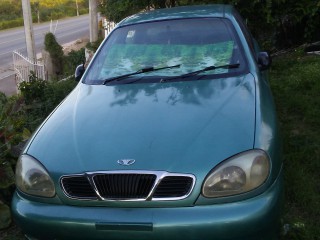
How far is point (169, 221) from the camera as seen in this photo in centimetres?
241

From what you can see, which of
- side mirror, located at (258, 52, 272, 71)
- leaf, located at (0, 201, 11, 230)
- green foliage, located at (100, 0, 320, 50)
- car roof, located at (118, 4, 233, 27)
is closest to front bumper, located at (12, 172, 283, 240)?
leaf, located at (0, 201, 11, 230)

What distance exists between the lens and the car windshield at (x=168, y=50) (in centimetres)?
372

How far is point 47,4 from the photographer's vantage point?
65.9 m

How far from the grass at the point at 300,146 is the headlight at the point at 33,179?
73 cm

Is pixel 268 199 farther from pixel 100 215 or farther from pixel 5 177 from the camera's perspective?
pixel 5 177

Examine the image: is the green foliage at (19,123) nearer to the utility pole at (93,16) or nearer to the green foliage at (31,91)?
the green foliage at (31,91)

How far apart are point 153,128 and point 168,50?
1343 mm

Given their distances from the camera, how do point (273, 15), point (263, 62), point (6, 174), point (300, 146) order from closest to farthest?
point (6, 174)
point (263, 62)
point (300, 146)
point (273, 15)

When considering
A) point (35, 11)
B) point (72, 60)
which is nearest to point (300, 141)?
point (72, 60)

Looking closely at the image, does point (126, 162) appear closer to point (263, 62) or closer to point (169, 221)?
point (169, 221)

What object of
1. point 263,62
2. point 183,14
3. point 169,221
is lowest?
point 169,221

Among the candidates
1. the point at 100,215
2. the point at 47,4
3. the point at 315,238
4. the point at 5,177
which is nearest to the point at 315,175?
the point at 315,238

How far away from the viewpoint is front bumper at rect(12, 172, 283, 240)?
2400 millimetres

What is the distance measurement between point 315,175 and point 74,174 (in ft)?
7.07
